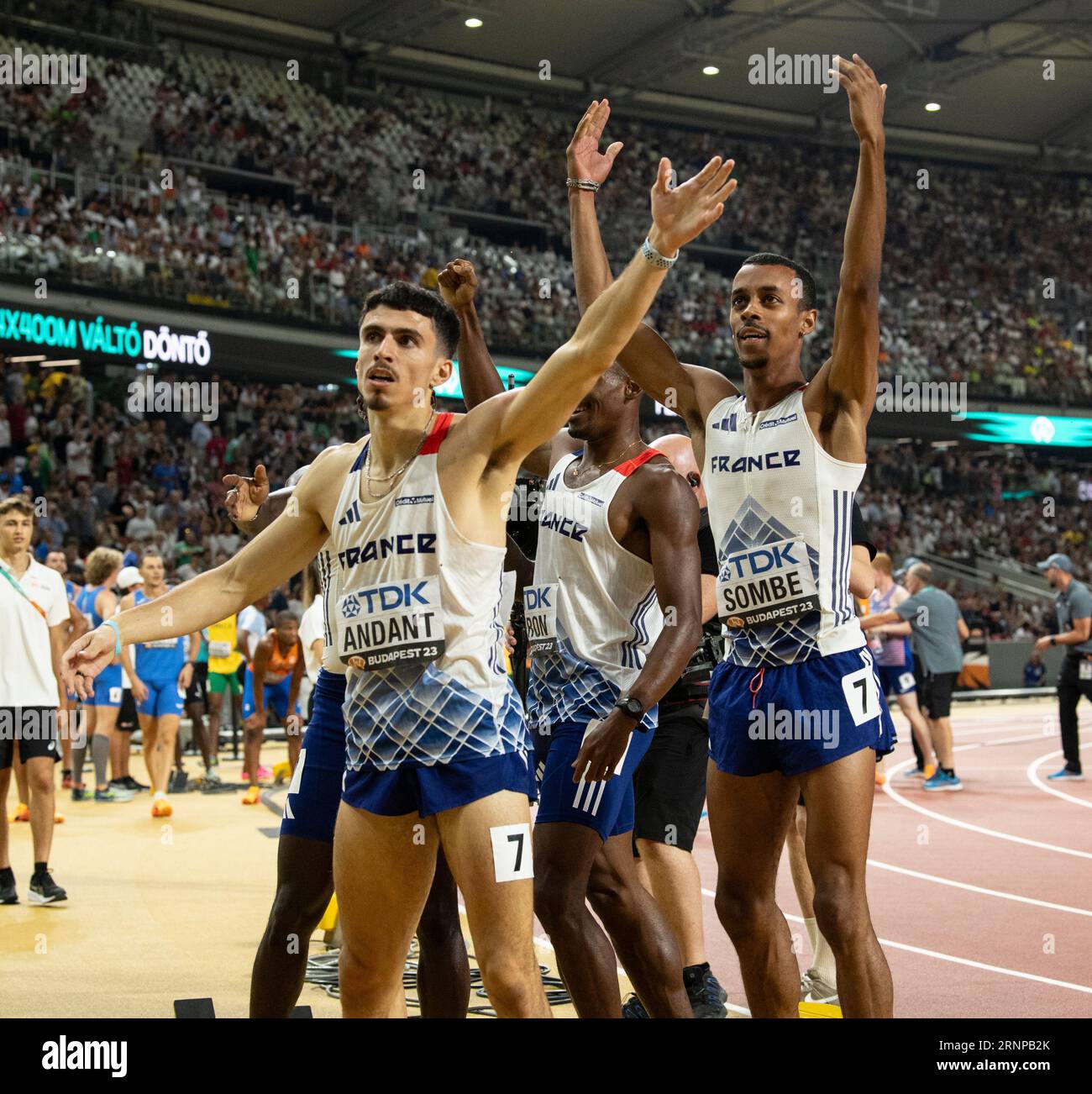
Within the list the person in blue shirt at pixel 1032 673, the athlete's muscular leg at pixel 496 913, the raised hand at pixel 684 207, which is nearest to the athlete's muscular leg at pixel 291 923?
the athlete's muscular leg at pixel 496 913

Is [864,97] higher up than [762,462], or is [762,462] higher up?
[864,97]

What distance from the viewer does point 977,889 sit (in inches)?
331

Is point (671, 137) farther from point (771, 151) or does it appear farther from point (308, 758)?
point (308, 758)

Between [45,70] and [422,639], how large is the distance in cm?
2556

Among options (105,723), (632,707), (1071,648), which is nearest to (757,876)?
(632,707)

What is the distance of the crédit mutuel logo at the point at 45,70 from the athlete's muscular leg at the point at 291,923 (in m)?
22.4

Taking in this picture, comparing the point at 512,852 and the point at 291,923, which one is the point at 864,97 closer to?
the point at 512,852

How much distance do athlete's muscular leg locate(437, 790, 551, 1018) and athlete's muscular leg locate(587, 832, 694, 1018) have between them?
98 centimetres

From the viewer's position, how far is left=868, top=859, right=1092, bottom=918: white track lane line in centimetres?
775

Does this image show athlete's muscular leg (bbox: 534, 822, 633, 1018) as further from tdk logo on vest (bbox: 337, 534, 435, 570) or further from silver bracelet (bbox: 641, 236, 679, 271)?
silver bracelet (bbox: 641, 236, 679, 271)

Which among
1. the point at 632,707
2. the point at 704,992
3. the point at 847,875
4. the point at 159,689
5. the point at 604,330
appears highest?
the point at 604,330

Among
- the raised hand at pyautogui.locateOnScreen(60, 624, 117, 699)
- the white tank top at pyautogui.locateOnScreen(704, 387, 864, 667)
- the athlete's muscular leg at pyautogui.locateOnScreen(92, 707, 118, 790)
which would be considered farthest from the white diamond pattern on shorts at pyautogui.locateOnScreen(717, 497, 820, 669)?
the athlete's muscular leg at pyautogui.locateOnScreen(92, 707, 118, 790)

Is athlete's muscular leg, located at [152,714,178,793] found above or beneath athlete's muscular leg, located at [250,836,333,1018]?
beneath
